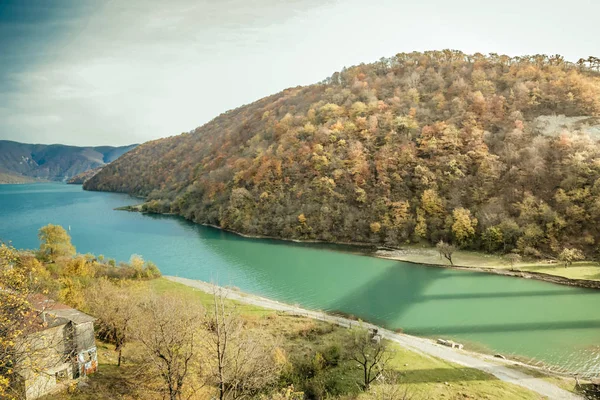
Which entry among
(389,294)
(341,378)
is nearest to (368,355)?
(341,378)

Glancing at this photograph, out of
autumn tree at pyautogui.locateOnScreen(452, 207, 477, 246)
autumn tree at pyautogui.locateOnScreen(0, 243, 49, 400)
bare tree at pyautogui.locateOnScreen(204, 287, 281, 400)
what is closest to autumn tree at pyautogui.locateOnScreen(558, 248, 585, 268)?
autumn tree at pyautogui.locateOnScreen(452, 207, 477, 246)

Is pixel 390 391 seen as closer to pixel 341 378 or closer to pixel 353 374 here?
pixel 341 378

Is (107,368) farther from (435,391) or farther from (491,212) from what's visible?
(491,212)

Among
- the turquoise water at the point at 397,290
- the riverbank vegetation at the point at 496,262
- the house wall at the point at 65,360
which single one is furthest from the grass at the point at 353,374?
the riverbank vegetation at the point at 496,262

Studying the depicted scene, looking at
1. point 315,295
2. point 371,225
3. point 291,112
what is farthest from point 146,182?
point 315,295

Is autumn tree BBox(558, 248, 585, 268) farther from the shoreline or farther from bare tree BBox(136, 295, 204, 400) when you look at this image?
bare tree BBox(136, 295, 204, 400)
